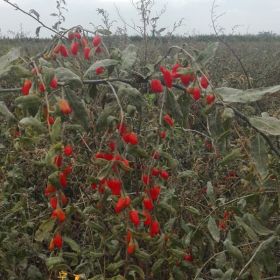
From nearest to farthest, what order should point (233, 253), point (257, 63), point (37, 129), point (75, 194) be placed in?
point (37, 129) → point (233, 253) → point (75, 194) → point (257, 63)

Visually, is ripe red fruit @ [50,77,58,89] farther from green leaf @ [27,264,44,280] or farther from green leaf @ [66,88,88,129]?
green leaf @ [27,264,44,280]

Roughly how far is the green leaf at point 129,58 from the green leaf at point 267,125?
0.32m

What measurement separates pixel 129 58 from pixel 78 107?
0.21 m

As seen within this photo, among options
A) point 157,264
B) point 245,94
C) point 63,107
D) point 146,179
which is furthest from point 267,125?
point 157,264

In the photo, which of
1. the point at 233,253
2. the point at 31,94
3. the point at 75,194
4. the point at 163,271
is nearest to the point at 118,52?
the point at 31,94

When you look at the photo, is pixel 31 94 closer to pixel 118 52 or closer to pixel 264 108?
pixel 118 52

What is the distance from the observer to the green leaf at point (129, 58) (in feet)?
3.97

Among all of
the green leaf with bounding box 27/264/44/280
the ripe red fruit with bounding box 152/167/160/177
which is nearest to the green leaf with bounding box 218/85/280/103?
the ripe red fruit with bounding box 152/167/160/177

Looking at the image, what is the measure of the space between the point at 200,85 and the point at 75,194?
5.90 feet

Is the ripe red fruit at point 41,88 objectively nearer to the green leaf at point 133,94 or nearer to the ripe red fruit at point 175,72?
the green leaf at point 133,94

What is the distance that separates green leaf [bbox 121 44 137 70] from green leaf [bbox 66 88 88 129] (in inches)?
6.5

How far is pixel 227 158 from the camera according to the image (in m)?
1.26

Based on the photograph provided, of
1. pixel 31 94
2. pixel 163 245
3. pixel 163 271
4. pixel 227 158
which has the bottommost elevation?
pixel 163 271

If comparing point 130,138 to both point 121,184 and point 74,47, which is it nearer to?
point 121,184
